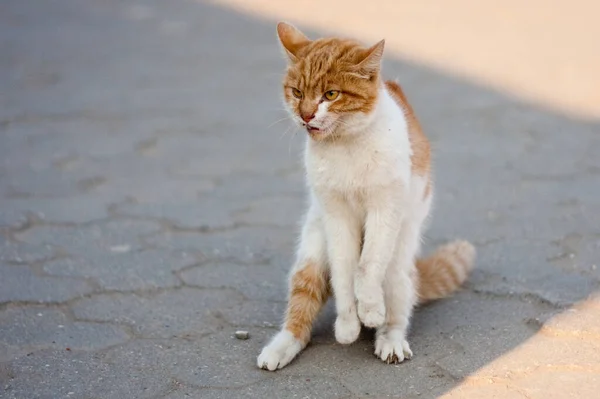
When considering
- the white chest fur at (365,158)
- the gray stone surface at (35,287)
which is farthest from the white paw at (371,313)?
the gray stone surface at (35,287)

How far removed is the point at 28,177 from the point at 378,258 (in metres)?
2.58

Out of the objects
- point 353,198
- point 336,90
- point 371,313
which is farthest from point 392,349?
point 336,90

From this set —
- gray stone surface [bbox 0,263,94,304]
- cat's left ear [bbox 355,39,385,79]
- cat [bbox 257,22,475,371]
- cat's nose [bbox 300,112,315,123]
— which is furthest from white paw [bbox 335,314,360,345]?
gray stone surface [bbox 0,263,94,304]

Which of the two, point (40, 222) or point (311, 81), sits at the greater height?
point (311, 81)

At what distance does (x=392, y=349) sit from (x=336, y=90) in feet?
2.84

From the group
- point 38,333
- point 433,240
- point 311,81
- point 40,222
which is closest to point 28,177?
point 40,222

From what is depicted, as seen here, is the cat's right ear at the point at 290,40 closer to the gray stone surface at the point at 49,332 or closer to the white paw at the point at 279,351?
the white paw at the point at 279,351

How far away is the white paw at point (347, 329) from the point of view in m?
3.19

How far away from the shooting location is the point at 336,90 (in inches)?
120

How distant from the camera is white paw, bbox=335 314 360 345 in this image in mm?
3193

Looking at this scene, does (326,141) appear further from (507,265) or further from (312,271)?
(507,265)

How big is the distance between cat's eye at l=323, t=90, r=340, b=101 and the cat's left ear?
10 cm

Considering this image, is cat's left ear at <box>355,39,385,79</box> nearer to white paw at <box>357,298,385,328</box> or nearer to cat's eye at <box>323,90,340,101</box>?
cat's eye at <box>323,90,340,101</box>

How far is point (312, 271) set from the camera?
130 inches
